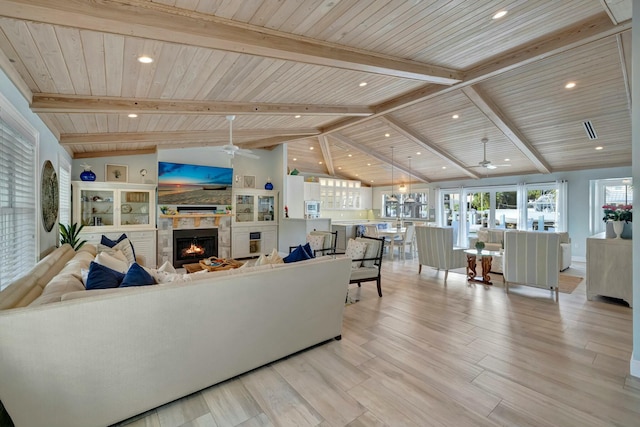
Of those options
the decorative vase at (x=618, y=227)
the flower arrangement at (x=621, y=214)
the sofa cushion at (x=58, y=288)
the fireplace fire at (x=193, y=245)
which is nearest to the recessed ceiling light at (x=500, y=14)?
the flower arrangement at (x=621, y=214)

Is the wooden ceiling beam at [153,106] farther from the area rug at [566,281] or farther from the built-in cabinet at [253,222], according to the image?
the area rug at [566,281]

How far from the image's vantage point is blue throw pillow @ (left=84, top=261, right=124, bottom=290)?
190 centimetres

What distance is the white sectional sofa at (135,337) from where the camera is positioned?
148 centimetres

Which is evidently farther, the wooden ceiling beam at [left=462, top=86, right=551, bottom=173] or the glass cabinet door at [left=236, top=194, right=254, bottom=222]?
the glass cabinet door at [left=236, top=194, right=254, bottom=222]

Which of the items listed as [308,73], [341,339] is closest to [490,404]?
[341,339]

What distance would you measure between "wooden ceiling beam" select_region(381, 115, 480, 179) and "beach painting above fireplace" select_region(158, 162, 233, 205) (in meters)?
3.97

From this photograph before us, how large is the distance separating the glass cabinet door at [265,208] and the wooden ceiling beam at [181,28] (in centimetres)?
527

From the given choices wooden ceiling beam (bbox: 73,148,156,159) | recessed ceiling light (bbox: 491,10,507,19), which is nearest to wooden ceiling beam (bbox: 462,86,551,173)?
recessed ceiling light (bbox: 491,10,507,19)

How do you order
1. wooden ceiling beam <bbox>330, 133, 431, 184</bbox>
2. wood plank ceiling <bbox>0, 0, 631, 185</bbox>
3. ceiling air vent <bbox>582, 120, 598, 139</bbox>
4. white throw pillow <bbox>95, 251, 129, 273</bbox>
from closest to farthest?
wood plank ceiling <bbox>0, 0, 631, 185</bbox> < white throw pillow <bbox>95, 251, 129, 273</bbox> < ceiling air vent <bbox>582, 120, 598, 139</bbox> < wooden ceiling beam <bbox>330, 133, 431, 184</bbox>

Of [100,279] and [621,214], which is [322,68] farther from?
[621,214]

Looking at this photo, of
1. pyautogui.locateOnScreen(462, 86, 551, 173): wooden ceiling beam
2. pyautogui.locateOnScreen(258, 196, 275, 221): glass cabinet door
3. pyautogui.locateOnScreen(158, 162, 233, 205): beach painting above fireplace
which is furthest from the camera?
pyautogui.locateOnScreen(258, 196, 275, 221): glass cabinet door

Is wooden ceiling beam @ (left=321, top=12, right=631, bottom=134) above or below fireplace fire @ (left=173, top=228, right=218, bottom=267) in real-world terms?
above

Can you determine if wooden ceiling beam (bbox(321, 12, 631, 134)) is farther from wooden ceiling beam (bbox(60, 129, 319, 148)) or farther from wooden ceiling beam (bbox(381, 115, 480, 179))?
wooden ceiling beam (bbox(60, 129, 319, 148))

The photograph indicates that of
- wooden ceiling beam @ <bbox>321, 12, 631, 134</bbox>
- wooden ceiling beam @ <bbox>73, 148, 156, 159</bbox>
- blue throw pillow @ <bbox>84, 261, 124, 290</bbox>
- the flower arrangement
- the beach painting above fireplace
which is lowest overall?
blue throw pillow @ <bbox>84, 261, 124, 290</bbox>
